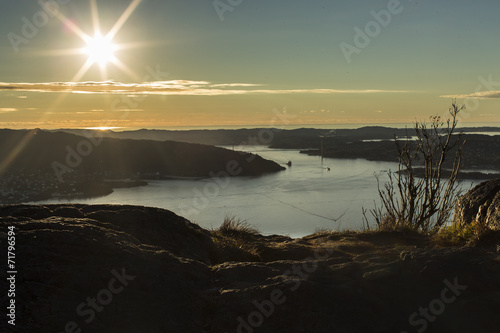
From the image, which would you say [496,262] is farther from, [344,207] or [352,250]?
[344,207]

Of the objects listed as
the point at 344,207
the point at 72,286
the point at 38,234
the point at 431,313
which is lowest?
the point at 344,207

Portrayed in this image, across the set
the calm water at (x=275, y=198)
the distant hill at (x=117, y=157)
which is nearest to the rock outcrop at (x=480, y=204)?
the calm water at (x=275, y=198)

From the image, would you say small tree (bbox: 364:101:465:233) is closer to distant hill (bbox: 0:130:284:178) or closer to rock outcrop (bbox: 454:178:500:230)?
rock outcrop (bbox: 454:178:500:230)

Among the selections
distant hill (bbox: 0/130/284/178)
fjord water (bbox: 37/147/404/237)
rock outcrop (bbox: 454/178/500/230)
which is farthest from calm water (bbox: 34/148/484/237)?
rock outcrop (bbox: 454/178/500/230)

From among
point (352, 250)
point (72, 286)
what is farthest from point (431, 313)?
point (72, 286)

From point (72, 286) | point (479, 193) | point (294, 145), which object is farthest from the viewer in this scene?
point (294, 145)

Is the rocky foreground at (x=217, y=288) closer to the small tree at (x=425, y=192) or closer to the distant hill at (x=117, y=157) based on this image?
the small tree at (x=425, y=192)

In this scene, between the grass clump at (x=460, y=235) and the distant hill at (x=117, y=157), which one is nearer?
the grass clump at (x=460, y=235)

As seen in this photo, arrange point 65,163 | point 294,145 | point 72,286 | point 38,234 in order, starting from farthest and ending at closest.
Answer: point 294,145 < point 65,163 < point 38,234 < point 72,286
